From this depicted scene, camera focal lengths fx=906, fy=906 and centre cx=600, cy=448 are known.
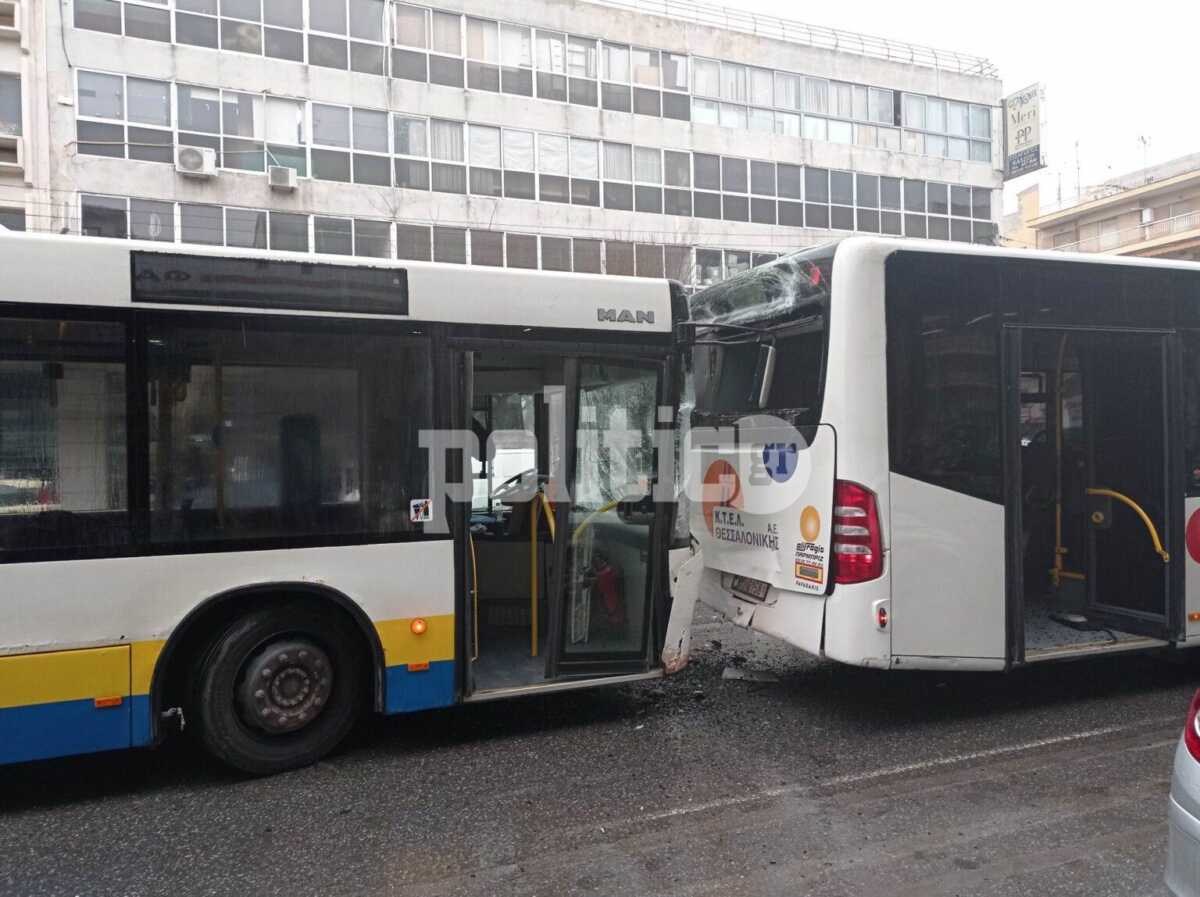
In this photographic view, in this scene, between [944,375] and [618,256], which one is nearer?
[944,375]

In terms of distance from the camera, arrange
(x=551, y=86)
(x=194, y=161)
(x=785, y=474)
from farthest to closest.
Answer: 1. (x=551, y=86)
2. (x=194, y=161)
3. (x=785, y=474)

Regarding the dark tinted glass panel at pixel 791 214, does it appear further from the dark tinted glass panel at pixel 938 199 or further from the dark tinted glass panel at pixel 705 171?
the dark tinted glass panel at pixel 938 199

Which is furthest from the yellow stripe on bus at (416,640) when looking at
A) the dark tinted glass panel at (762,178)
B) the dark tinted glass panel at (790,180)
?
the dark tinted glass panel at (790,180)

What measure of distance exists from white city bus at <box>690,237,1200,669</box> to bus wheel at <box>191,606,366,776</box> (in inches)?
105

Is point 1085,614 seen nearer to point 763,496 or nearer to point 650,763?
point 763,496

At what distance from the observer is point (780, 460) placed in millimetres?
5660

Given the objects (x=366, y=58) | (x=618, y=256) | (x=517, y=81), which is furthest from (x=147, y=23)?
(x=618, y=256)

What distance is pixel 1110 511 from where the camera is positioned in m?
6.59

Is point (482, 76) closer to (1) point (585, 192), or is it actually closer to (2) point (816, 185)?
(1) point (585, 192)

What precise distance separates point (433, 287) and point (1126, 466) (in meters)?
4.99

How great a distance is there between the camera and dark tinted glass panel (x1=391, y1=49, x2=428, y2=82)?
80.0 feet

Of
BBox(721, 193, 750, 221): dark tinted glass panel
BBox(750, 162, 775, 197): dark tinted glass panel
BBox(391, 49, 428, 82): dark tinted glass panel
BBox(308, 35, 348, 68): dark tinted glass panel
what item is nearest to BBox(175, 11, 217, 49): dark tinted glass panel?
BBox(308, 35, 348, 68): dark tinted glass panel

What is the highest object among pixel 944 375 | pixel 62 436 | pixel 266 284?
pixel 266 284

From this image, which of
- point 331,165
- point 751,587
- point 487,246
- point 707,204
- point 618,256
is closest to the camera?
point 751,587
